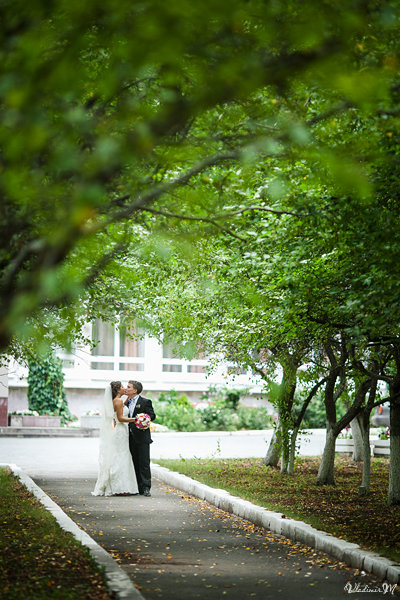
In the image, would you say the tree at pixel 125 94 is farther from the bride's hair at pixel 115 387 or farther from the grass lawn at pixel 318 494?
the bride's hair at pixel 115 387

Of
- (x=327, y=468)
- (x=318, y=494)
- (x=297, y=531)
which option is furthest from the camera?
(x=327, y=468)

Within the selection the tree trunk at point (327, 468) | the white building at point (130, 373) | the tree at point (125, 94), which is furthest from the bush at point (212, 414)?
the tree at point (125, 94)

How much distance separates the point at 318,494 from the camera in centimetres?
1466

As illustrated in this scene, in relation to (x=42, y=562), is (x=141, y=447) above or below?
above

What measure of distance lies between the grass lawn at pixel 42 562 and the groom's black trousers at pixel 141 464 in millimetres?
3231

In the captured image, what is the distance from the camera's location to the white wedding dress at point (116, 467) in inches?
560

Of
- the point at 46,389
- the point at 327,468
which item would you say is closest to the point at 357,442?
the point at 327,468

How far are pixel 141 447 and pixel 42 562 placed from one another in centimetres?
669

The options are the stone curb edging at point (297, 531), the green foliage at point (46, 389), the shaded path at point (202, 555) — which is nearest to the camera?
the shaded path at point (202, 555)

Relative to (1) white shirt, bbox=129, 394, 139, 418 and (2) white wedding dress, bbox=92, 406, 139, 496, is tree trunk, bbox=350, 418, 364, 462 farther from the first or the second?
(2) white wedding dress, bbox=92, 406, 139, 496

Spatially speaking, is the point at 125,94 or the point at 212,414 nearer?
the point at 125,94

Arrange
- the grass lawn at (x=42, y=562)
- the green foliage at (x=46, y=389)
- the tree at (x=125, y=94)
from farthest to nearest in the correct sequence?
the green foliage at (x=46, y=389)
the grass lawn at (x=42, y=562)
the tree at (x=125, y=94)

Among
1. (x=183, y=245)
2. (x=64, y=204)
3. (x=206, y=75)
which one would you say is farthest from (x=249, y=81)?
(x=183, y=245)

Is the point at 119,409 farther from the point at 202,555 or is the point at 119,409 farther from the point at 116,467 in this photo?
the point at 202,555
